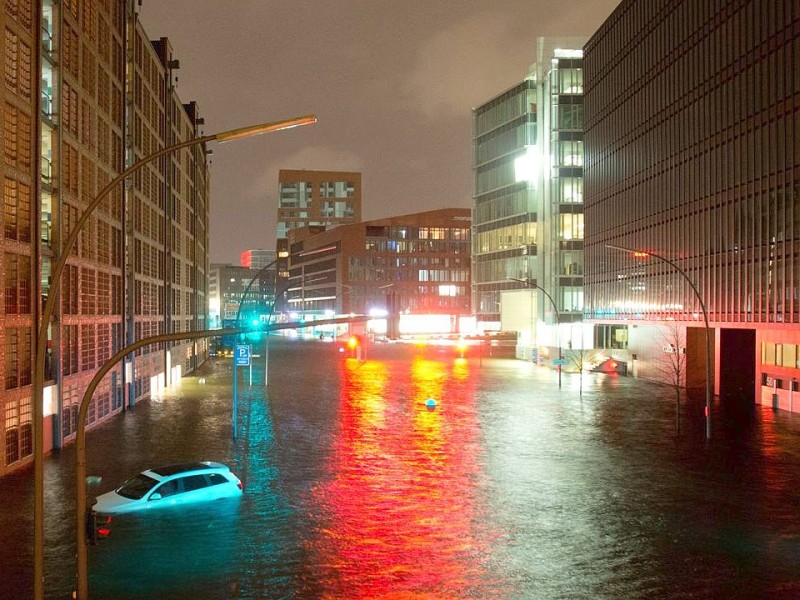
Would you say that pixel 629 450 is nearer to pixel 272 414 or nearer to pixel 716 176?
pixel 272 414

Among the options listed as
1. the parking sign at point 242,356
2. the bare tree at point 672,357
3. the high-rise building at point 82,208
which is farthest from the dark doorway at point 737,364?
the high-rise building at point 82,208

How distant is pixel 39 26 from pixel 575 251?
77233 mm

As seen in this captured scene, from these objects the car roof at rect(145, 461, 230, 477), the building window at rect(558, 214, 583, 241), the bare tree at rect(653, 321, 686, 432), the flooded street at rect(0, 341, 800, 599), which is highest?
the building window at rect(558, 214, 583, 241)

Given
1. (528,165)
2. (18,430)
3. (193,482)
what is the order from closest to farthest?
1. (193,482)
2. (18,430)
3. (528,165)

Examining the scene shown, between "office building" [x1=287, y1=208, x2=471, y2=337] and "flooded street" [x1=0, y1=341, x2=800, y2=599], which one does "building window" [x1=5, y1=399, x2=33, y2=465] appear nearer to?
"flooded street" [x1=0, y1=341, x2=800, y2=599]

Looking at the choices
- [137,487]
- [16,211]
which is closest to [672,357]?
[137,487]

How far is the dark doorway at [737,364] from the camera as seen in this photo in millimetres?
51438

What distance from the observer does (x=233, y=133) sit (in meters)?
14.1

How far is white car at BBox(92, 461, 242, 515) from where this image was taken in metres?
21.2

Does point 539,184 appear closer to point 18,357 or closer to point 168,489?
point 18,357

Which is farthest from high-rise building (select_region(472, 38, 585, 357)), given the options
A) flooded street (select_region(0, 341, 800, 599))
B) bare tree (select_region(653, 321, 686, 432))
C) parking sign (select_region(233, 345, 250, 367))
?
flooded street (select_region(0, 341, 800, 599))

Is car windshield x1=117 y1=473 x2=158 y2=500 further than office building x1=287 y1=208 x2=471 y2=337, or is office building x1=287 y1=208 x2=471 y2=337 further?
office building x1=287 y1=208 x2=471 y2=337

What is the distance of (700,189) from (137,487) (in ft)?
144

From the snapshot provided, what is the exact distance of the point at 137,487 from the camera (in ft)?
71.6
